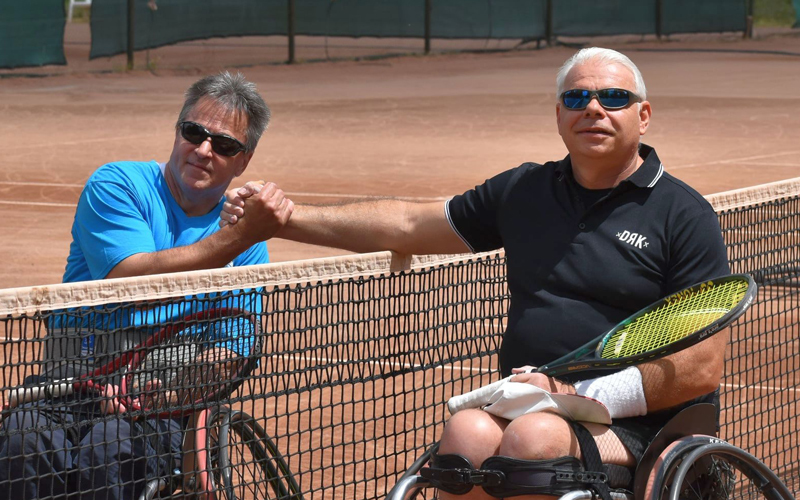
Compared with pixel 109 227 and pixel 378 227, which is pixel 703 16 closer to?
pixel 378 227

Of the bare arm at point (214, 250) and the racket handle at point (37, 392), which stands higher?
the bare arm at point (214, 250)

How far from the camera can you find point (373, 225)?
4082mm

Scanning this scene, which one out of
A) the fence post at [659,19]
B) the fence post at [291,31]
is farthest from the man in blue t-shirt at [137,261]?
the fence post at [659,19]

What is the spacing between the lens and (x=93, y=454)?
350cm

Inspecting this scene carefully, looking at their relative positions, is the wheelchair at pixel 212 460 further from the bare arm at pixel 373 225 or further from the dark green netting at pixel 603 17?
the dark green netting at pixel 603 17

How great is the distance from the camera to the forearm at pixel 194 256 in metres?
3.93

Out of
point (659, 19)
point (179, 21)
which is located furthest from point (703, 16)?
point (179, 21)

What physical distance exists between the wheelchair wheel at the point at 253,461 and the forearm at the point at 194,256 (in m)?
0.47

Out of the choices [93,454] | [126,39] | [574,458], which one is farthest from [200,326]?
[126,39]

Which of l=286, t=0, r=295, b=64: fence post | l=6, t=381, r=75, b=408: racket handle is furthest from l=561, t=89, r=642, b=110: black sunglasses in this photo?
l=286, t=0, r=295, b=64: fence post

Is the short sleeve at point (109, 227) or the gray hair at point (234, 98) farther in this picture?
the gray hair at point (234, 98)

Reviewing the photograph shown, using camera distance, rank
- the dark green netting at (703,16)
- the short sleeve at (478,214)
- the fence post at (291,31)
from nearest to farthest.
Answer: the short sleeve at (478,214)
the fence post at (291,31)
the dark green netting at (703,16)

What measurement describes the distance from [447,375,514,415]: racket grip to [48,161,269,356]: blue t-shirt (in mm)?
720

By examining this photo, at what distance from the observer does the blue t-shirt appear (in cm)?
378
